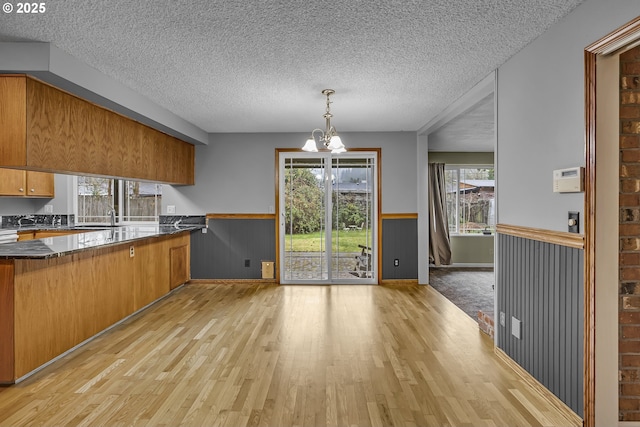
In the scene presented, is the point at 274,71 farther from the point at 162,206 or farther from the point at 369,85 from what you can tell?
the point at 162,206

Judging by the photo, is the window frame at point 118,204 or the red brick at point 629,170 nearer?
the red brick at point 629,170

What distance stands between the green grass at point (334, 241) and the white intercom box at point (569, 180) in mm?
4026

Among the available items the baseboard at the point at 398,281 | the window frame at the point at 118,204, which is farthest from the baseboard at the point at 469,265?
the window frame at the point at 118,204

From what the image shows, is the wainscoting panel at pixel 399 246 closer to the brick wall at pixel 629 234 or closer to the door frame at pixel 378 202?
the door frame at pixel 378 202

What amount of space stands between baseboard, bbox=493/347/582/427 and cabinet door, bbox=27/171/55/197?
6.32 m

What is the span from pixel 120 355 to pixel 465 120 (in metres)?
4.97

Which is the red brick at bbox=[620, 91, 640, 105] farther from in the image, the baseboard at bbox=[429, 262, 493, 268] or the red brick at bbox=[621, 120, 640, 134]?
the baseboard at bbox=[429, 262, 493, 268]

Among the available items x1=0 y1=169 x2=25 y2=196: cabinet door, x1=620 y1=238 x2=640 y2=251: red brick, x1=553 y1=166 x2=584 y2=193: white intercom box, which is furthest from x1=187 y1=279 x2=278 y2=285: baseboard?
x1=620 y1=238 x2=640 y2=251: red brick

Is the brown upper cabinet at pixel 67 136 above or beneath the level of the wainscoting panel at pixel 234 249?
above

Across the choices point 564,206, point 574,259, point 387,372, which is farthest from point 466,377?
point 564,206

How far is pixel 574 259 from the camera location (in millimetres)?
2301

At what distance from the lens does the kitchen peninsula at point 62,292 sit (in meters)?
2.74

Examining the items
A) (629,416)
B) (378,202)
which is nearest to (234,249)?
(378,202)

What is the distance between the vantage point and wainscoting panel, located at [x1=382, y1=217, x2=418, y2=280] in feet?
20.8
